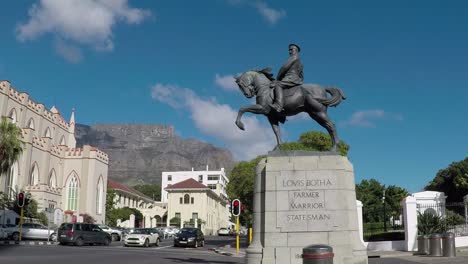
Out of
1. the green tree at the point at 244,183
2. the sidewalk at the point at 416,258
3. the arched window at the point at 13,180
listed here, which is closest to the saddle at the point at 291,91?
the sidewalk at the point at 416,258

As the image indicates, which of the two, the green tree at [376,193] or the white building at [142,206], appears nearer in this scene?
the green tree at [376,193]

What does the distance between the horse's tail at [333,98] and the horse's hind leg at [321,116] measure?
16 cm

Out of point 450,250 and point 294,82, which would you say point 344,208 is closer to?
point 294,82

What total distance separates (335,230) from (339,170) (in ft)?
5.28

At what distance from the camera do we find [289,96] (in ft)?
46.5

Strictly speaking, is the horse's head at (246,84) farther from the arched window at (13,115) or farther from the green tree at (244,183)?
the arched window at (13,115)

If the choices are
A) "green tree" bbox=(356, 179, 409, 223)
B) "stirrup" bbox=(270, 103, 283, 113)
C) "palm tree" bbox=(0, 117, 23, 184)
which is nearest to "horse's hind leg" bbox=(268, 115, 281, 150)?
"stirrup" bbox=(270, 103, 283, 113)

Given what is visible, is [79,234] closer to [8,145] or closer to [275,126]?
[8,145]

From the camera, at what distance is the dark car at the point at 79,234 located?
31.3 metres

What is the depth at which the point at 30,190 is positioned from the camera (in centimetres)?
5172

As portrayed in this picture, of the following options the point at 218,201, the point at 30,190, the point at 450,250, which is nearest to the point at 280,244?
the point at 450,250

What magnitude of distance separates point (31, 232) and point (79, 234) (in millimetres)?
6488

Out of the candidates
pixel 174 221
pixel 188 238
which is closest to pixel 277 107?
pixel 188 238

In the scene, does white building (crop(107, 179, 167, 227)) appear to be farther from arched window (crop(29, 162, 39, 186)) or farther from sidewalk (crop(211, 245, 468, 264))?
sidewalk (crop(211, 245, 468, 264))
